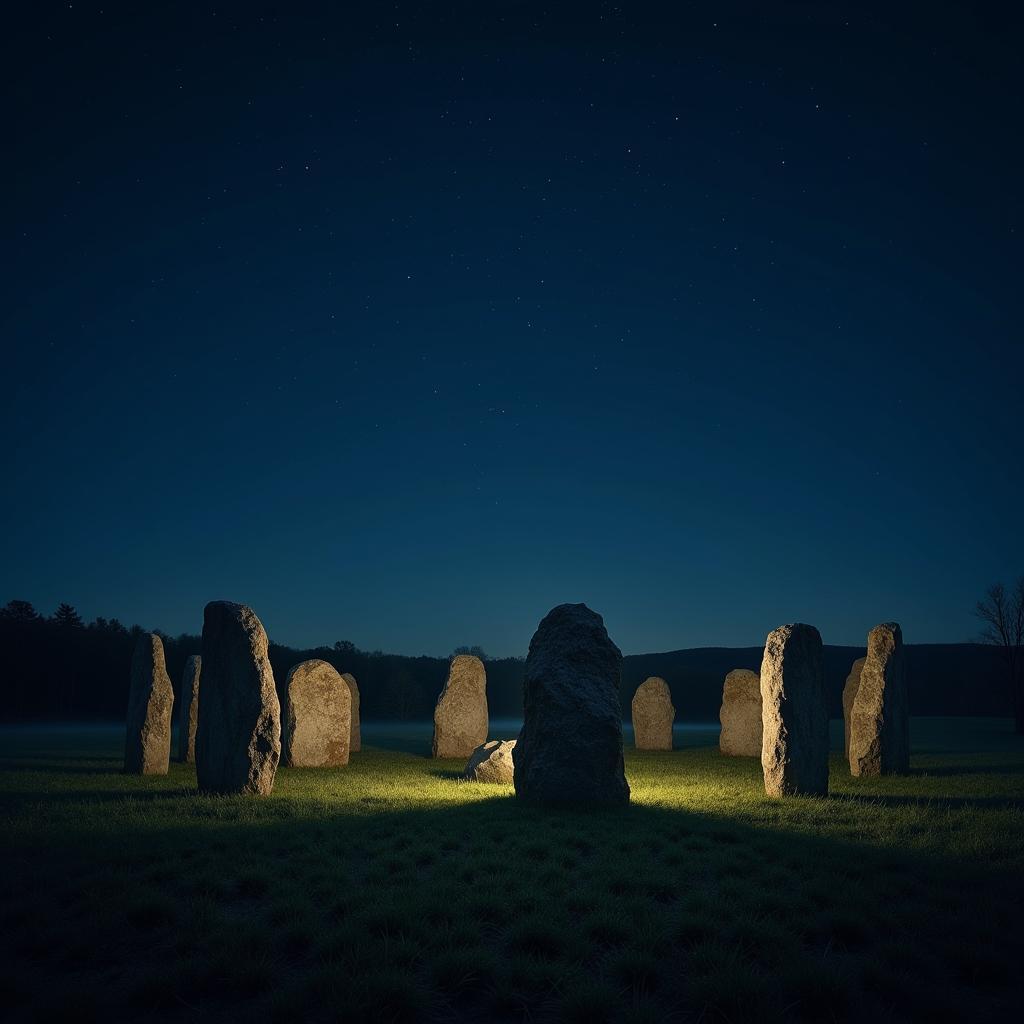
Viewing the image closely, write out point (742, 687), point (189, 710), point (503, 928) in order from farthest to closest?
point (742, 687) < point (189, 710) < point (503, 928)

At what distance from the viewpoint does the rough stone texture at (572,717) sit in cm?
1095

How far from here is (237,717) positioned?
39.8 feet

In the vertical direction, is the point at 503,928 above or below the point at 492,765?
A: above

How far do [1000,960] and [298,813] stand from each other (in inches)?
334

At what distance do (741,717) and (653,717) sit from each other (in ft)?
11.7

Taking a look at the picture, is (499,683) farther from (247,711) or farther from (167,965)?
(167,965)

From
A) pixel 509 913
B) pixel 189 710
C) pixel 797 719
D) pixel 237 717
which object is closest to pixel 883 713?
pixel 797 719

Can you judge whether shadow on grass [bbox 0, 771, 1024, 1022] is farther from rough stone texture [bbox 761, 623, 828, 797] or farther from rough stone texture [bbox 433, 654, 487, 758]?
rough stone texture [bbox 433, 654, 487, 758]

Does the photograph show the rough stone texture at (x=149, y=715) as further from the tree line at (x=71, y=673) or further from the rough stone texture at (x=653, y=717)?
the tree line at (x=71, y=673)

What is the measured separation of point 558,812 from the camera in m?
10.3

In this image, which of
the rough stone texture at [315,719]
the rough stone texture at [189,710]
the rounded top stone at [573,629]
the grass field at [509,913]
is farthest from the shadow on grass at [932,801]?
the rough stone texture at [189,710]

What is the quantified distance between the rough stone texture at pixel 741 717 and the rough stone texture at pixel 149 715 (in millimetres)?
17303

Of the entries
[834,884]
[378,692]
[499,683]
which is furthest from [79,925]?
[499,683]

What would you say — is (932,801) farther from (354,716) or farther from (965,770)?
(354,716)
